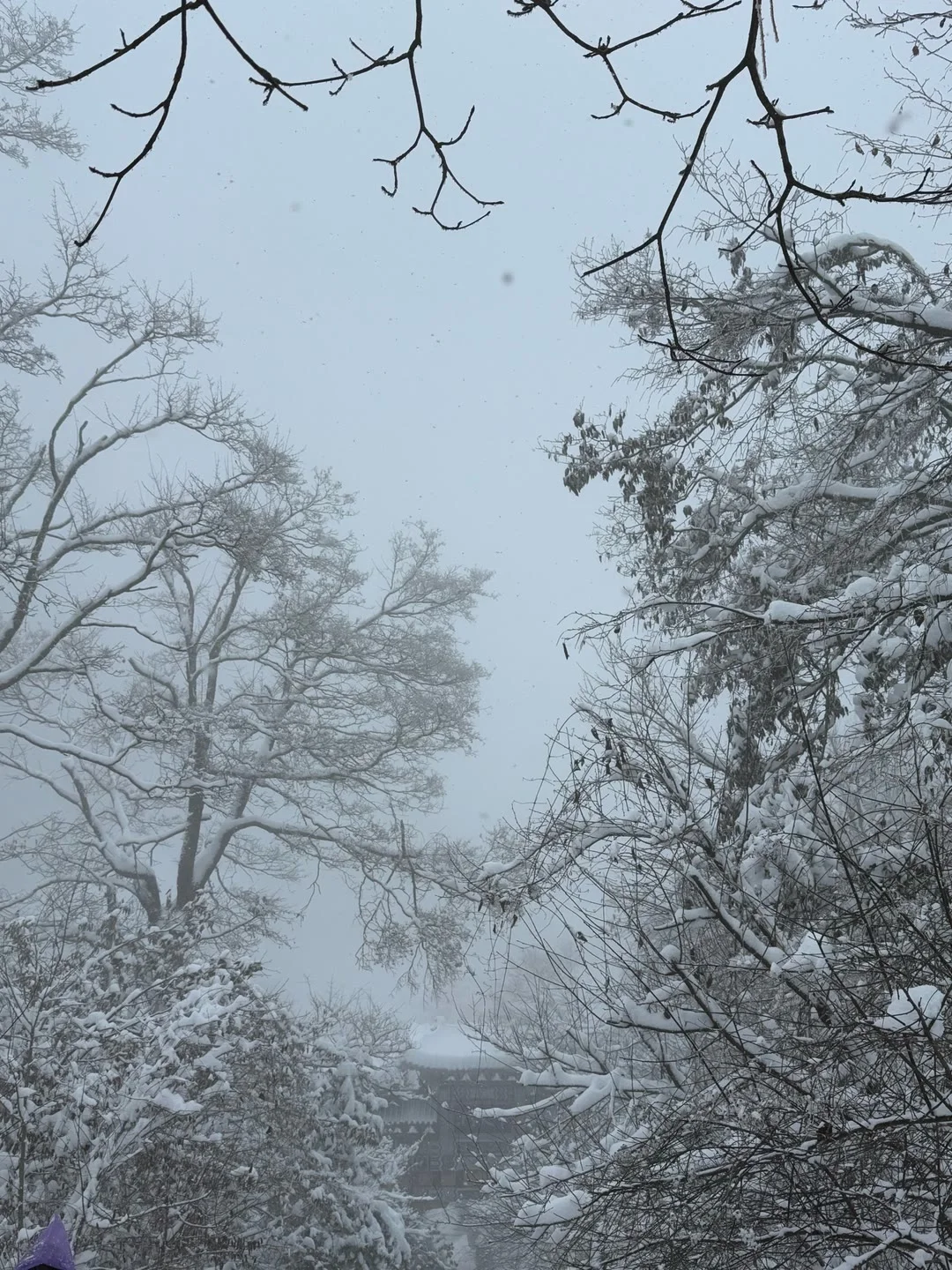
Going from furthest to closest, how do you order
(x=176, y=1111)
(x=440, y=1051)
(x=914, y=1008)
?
(x=440, y=1051) → (x=176, y=1111) → (x=914, y=1008)

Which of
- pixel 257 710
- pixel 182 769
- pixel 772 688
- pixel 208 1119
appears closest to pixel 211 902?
pixel 182 769

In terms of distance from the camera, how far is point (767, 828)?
185 inches

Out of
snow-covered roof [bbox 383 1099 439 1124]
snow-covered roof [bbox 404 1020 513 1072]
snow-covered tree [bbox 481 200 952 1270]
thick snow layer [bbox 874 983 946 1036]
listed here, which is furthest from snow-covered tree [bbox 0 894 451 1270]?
snow-covered roof [bbox 404 1020 513 1072]

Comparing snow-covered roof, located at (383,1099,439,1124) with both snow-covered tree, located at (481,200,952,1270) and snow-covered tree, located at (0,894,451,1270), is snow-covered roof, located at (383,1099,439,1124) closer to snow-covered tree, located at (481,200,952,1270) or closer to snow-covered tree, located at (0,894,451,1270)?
snow-covered tree, located at (0,894,451,1270)

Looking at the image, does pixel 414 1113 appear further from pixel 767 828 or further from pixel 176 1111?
pixel 767 828

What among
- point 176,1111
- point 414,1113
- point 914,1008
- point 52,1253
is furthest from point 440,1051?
point 914,1008

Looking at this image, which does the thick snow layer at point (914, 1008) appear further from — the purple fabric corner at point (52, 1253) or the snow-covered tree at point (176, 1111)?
the snow-covered tree at point (176, 1111)

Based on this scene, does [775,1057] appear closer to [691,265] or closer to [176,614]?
[691,265]

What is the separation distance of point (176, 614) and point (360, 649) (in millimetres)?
3522

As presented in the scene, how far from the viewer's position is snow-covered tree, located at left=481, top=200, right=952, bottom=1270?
8.91 ft

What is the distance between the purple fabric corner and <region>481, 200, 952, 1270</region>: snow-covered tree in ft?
5.29

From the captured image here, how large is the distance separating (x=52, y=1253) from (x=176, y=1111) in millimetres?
3641

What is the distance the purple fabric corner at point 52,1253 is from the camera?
9.30 feet

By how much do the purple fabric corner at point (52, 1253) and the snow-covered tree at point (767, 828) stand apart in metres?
1.61
